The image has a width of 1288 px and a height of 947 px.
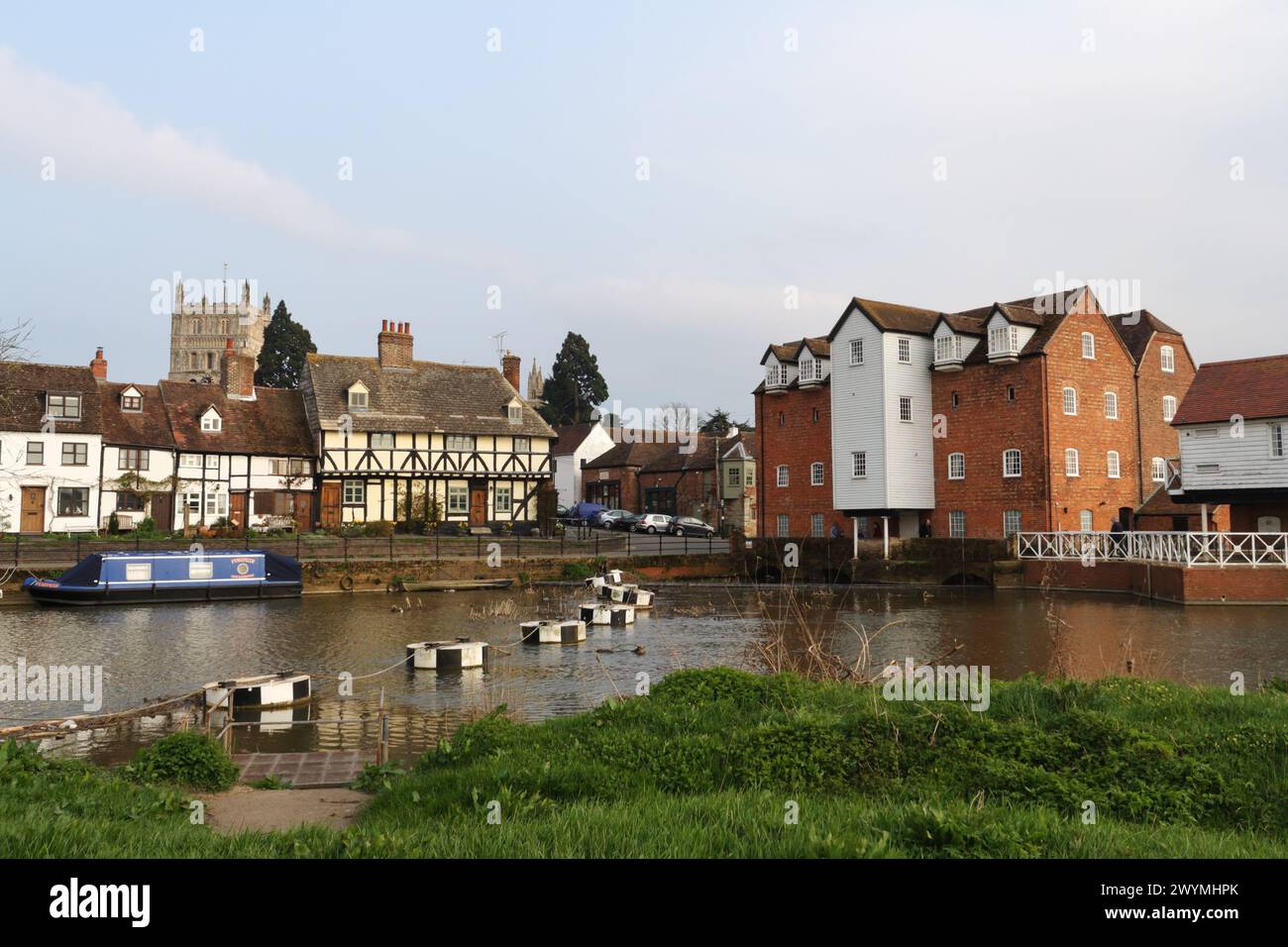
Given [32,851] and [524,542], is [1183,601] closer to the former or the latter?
[524,542]

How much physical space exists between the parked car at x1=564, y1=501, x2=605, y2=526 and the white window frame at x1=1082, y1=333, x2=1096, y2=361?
32.9m

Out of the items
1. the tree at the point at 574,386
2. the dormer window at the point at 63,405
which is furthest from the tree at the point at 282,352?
the dormer window at the point at 63,405

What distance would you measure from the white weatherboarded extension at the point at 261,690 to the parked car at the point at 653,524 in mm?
46667

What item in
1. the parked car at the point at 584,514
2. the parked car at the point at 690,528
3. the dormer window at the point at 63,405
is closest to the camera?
the dormer window at the point at 63,405

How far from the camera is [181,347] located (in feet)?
425

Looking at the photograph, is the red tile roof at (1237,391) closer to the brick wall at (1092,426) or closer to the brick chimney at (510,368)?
the brick wall at (1092,426)

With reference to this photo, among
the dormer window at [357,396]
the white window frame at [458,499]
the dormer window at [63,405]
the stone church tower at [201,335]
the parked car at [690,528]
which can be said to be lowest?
the parked car at [690,528]

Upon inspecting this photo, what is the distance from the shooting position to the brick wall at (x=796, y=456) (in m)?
49.3

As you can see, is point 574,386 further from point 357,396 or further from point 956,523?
point 956,523

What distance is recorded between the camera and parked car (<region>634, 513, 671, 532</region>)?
62969 mm

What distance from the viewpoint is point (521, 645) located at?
78.3 feet

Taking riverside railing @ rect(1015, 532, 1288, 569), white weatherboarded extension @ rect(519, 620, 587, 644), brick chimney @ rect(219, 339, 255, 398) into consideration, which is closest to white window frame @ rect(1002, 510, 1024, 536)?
riverside railing @ rect(1015, 532, 1288, 569)

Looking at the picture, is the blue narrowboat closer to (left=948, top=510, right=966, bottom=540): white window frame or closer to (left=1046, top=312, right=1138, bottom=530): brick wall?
(left=948, top=510, right=966, bottom=540): white window frame
